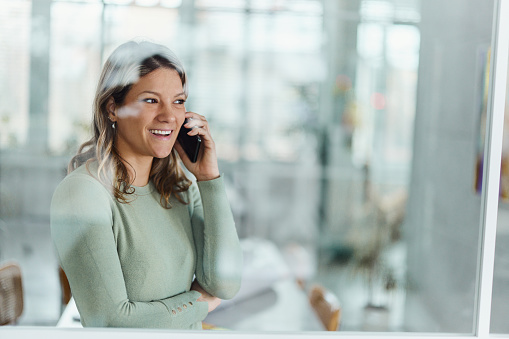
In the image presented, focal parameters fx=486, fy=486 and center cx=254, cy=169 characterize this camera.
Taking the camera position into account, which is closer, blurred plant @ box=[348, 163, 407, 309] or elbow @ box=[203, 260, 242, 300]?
elbow @ box=[203, 260, 242, 300]

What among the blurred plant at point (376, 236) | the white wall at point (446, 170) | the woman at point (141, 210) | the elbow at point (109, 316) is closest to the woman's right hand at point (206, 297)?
the woman at point (141, 210)

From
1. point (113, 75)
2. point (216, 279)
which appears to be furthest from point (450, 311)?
point (113, 75)

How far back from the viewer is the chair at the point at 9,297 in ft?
5.24

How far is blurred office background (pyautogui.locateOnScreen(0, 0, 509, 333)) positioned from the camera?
1664mm

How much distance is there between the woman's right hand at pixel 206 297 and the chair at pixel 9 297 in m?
0.59

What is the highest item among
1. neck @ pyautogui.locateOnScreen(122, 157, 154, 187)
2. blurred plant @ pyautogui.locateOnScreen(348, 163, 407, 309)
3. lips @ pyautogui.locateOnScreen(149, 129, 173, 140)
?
lips @ pyautogui.locateOnScreen(149, 129, 173, 140)

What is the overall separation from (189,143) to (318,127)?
2284mm

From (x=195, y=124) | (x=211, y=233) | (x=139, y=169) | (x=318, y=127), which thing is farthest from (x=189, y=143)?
(x=318, y=127)

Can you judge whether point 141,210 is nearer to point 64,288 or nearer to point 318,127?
point 64,288

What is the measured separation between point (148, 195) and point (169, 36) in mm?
533

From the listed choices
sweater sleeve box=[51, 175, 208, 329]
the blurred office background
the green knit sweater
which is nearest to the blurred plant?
the blurred office background

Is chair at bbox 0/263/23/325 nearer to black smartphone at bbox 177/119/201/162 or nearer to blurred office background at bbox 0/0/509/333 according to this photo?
blurred office background at bbox 0/0/509/333

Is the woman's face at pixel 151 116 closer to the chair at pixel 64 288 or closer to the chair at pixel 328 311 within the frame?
the chair at pixel 64 288

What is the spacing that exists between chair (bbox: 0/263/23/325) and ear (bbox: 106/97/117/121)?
648mm
